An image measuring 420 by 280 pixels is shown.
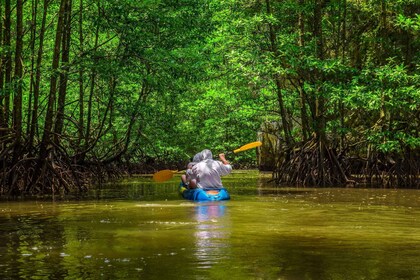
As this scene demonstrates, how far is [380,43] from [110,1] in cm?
863

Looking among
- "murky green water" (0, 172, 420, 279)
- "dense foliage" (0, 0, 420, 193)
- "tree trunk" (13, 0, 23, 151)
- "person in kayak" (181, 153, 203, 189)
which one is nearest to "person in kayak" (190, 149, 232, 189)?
"person in kayak" (181, 153, 203, 189)

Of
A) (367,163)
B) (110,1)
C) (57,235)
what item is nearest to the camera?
(57,235)

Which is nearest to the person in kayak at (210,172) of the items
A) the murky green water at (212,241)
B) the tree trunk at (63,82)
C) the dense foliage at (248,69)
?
the murky green water at (212,241)

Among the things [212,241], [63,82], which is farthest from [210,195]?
[63,82]

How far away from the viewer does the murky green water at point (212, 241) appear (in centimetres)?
502

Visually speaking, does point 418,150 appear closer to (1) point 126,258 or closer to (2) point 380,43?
(2) point 380,43

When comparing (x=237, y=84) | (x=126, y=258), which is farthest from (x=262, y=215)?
(x=237, y=84)

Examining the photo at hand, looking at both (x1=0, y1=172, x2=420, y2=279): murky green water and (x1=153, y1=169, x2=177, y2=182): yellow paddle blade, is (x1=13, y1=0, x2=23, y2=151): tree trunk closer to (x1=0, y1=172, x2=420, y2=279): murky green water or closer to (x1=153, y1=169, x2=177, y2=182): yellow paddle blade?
(x1=153, y1=169, x2=177, y2=182): yellow paddle blade

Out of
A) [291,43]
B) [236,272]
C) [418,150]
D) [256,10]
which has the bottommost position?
[236,272]

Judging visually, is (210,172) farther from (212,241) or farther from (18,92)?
(212,241)

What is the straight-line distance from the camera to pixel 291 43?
18.5 meters

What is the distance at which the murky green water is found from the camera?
16.5 feet

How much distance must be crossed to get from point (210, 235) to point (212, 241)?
0.50m

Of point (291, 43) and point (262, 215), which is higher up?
point (291, 43)
